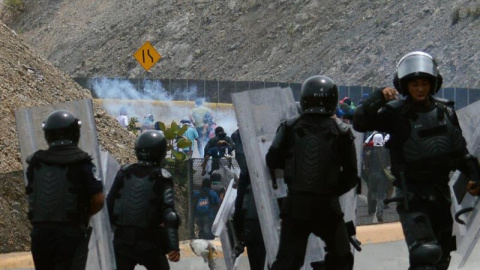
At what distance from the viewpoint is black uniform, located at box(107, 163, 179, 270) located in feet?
28.2

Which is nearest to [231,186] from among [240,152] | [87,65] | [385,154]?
[240,152]

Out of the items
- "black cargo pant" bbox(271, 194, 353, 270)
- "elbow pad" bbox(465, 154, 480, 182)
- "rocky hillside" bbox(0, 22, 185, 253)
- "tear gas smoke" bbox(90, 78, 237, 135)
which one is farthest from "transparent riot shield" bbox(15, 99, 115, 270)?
"tear gas smoke" bbox(90, 78, 237, 135)

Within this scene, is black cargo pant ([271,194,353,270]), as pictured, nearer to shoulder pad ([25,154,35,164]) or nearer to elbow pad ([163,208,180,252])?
elbow pad ([163,208,180,252])

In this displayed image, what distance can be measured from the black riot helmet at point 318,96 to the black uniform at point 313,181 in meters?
0.05

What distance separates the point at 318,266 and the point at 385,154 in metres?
4.80

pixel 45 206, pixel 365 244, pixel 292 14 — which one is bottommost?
pixel 365 244

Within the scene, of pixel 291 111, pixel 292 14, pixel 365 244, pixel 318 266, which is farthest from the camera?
pixel 292 14

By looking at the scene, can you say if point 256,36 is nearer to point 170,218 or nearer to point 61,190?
point 170,218

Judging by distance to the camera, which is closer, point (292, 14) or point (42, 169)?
point (42, 169)

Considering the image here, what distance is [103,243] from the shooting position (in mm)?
8805

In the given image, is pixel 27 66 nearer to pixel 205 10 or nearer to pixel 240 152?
pixel 240 152

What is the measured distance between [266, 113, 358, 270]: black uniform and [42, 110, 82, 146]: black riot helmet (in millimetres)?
1228

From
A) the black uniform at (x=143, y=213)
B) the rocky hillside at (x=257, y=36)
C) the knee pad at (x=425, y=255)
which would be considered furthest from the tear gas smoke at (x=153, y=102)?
the knee pad at (x=425, y=255)

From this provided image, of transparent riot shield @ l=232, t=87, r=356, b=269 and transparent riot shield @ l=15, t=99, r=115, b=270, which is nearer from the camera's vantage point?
transparent riot shield @ l=15, t=99, r=115, b=270
